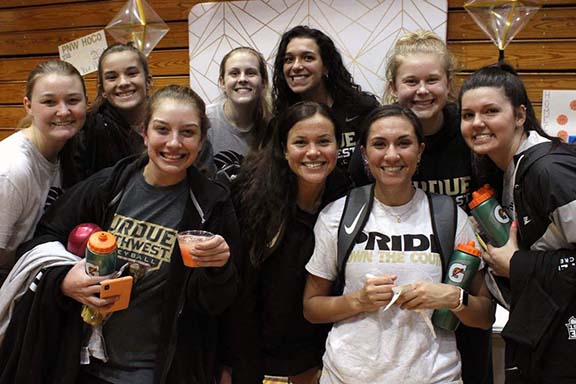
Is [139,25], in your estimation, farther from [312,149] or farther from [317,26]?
[312,149]

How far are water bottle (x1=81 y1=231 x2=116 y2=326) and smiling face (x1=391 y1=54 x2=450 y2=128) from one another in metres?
1.41

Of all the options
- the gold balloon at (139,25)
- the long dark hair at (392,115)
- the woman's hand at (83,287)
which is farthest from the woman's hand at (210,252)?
the gold balloon at (139,25)

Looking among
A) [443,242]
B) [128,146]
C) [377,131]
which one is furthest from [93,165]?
[443,242]

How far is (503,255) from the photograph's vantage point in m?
1.89

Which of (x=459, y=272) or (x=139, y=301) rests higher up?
→ (x=459, y=272)

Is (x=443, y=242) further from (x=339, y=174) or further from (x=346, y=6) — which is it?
(x=346, y=6)

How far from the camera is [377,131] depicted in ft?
6.54

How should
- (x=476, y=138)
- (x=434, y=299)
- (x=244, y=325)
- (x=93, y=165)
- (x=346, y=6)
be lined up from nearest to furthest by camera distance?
(x=434, y=299), (x=476, y=138), (x=244, y=325), (x=93, y=165), (x=346, y=6)

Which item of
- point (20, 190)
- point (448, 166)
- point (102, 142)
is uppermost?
point (102, 142)

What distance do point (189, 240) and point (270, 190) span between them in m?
0.49

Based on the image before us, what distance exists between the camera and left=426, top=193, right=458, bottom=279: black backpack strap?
1856mm

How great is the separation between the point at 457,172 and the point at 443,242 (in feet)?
1.77

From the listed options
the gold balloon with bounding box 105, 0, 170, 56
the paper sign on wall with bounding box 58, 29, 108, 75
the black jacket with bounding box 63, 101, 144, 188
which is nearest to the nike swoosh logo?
the black jacket with bounding box 63, 101, 144, 188

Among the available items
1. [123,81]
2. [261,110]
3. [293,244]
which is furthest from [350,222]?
[123,81]
